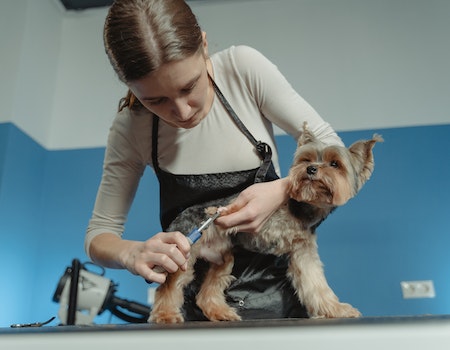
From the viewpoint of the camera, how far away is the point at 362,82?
3289mm

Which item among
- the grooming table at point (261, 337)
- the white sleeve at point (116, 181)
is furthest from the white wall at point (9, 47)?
the grooming table at point (261, 337)

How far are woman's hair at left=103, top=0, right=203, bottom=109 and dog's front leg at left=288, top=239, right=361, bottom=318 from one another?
57 cm

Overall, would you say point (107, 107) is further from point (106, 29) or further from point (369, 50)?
point (106, 29)

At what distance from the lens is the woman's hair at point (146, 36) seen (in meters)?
1.00

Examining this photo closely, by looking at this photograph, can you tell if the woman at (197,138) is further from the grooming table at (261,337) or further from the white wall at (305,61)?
the white wall at (305,61)

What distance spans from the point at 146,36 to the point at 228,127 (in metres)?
0.32

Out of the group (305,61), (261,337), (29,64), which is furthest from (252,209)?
(29,64)

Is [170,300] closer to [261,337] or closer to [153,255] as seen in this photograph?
[153,255]

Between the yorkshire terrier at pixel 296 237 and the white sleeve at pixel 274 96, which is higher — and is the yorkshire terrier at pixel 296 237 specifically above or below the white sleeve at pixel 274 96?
below

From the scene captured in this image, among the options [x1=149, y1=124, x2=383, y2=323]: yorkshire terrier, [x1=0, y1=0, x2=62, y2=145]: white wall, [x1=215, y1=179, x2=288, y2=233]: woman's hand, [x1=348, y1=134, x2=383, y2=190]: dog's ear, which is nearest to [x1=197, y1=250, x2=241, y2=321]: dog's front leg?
[x1=149, y1=124, x2=383, y2=323]: yorkshire terrier

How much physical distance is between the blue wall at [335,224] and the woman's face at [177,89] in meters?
2.01

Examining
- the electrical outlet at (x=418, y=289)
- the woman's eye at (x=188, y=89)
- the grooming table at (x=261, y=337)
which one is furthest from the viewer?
the electrical outlet at (x=418, y=289)

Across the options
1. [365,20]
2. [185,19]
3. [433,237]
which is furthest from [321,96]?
[185,19]

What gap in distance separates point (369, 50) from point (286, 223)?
2.54 meters
